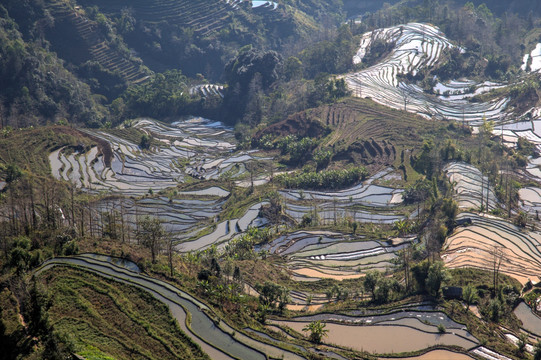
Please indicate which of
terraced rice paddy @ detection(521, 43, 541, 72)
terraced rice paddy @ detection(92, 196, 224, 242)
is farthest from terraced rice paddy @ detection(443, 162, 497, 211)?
terraced rice paddy @ detection(521, 43, 541, 72)

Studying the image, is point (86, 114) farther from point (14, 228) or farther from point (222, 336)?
point (222, 336)

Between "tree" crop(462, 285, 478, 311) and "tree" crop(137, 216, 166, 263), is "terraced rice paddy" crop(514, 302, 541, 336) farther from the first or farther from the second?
"tree" crop(137, 216, 166, 263)

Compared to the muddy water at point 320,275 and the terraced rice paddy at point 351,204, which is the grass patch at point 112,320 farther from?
the terraced rice paddy at point 351,204

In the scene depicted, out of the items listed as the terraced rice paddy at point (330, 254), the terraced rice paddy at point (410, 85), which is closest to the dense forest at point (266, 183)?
the terraced rice paddy at point (330, 254)

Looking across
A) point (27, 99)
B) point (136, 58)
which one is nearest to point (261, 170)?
point (27, 99)

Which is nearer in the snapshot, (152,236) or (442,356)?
(442,356)

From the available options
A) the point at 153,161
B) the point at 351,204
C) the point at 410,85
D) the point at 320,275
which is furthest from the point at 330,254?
the point at 410,85

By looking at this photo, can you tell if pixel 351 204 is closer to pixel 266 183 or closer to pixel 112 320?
pixel 266 183
